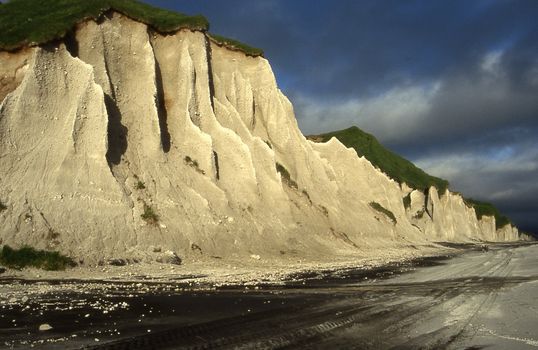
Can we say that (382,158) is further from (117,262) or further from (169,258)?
(117,262)

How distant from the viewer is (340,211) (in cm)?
4300

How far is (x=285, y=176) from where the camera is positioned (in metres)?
39.0

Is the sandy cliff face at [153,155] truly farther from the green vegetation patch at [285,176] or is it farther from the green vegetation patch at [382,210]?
the green vegetation patch at [382,210]

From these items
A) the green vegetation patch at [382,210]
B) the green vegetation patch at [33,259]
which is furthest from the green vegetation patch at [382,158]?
the green vegetation patch at [33,259]

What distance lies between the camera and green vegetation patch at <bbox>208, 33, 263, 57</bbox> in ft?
128

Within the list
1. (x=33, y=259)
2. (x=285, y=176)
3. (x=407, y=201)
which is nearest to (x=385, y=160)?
(x=407, y=201)

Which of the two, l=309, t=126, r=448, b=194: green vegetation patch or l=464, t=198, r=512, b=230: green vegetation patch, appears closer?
l=309, t=126, r=448, b=194: green vegetation patch

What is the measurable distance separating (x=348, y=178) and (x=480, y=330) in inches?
1839

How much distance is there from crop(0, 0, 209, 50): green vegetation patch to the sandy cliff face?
2.15 ft

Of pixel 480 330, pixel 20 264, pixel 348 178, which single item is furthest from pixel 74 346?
pixel 348 178

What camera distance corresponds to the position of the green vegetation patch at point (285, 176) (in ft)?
127

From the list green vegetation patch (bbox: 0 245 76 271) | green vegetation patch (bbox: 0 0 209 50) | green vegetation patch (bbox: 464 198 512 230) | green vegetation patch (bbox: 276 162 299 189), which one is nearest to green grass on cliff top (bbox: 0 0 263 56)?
green vegetation patch (bbox: 0 0 209 50)

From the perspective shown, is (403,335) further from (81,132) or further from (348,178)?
(348,178)

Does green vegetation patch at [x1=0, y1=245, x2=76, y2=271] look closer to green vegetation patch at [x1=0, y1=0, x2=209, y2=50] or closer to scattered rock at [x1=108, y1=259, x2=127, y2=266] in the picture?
scattered rock at [x1=108, y1=259, x2=127, y2=266]
